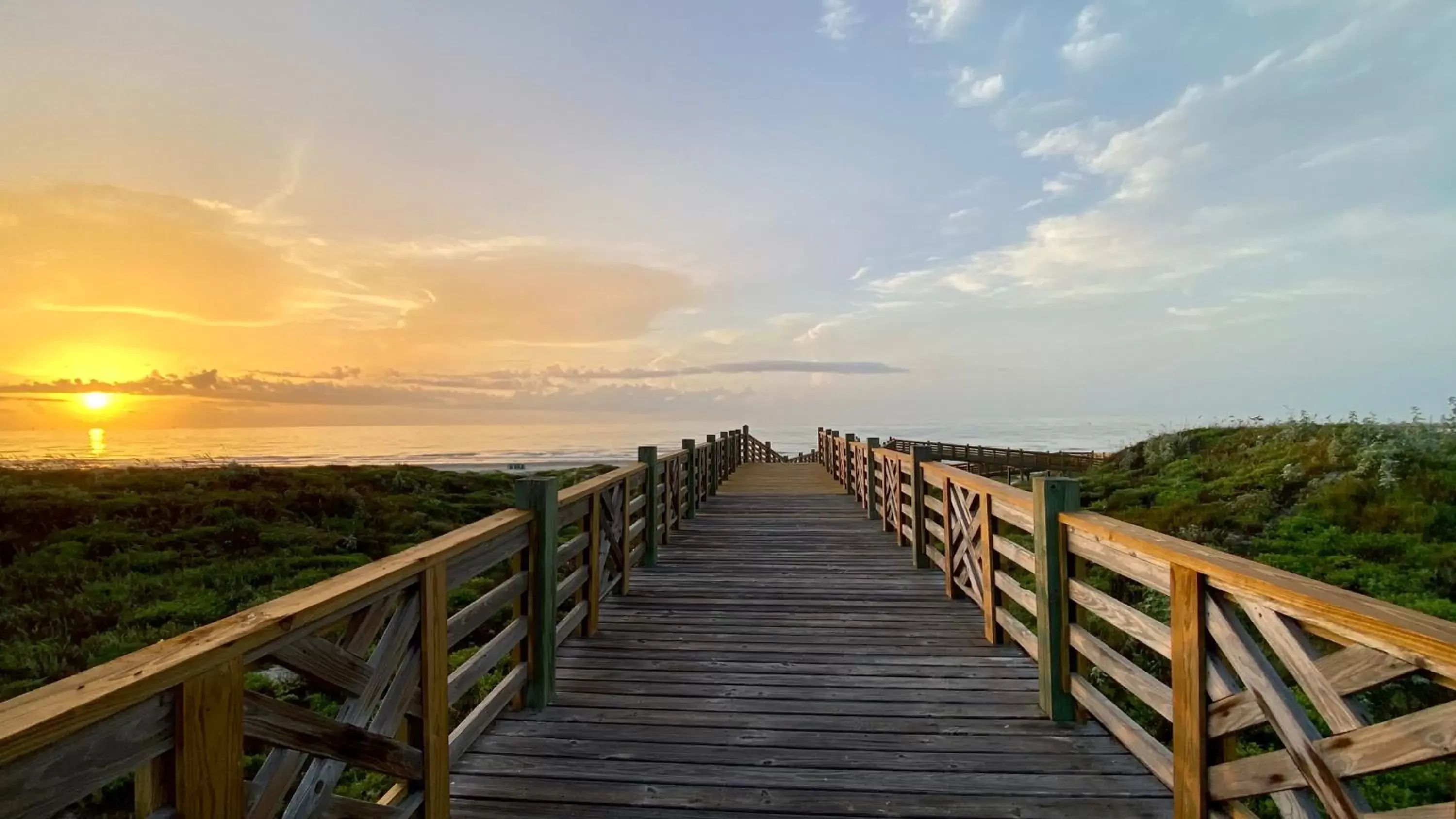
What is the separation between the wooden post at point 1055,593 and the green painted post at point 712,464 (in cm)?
983

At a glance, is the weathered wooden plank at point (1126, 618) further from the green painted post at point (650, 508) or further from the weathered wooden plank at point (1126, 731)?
the green painted post at point (650, 508)

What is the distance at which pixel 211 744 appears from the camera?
4.55 ft

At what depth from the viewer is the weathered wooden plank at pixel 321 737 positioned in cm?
154

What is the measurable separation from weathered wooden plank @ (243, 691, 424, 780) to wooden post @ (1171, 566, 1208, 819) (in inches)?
110

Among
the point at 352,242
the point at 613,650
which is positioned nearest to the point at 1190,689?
the point at 613,650

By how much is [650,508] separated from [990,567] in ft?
12.5

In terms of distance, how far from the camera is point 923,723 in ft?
11.0

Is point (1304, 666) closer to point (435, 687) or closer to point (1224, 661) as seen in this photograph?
point (1224, 661)

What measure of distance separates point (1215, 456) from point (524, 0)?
557 inches

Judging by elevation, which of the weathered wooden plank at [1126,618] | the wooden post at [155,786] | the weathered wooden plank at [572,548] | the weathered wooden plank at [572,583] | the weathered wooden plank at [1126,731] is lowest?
the weathered wooden plank at [1126,731]

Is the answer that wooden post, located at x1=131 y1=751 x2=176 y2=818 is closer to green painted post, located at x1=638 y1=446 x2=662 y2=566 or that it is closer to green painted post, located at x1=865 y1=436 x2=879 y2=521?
green painted post, located at x1=638 y1=446 x2=662 y2=566

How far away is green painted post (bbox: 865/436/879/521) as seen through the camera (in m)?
10.3

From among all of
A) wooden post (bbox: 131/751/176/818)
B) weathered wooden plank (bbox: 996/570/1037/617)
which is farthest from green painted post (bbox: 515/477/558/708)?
weathered wooden plank (bbox: 996/570/1037/617)

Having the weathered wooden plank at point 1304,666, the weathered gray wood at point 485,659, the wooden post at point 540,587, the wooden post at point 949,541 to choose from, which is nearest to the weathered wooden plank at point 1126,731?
the weathered wooden plank at point 1304,666
